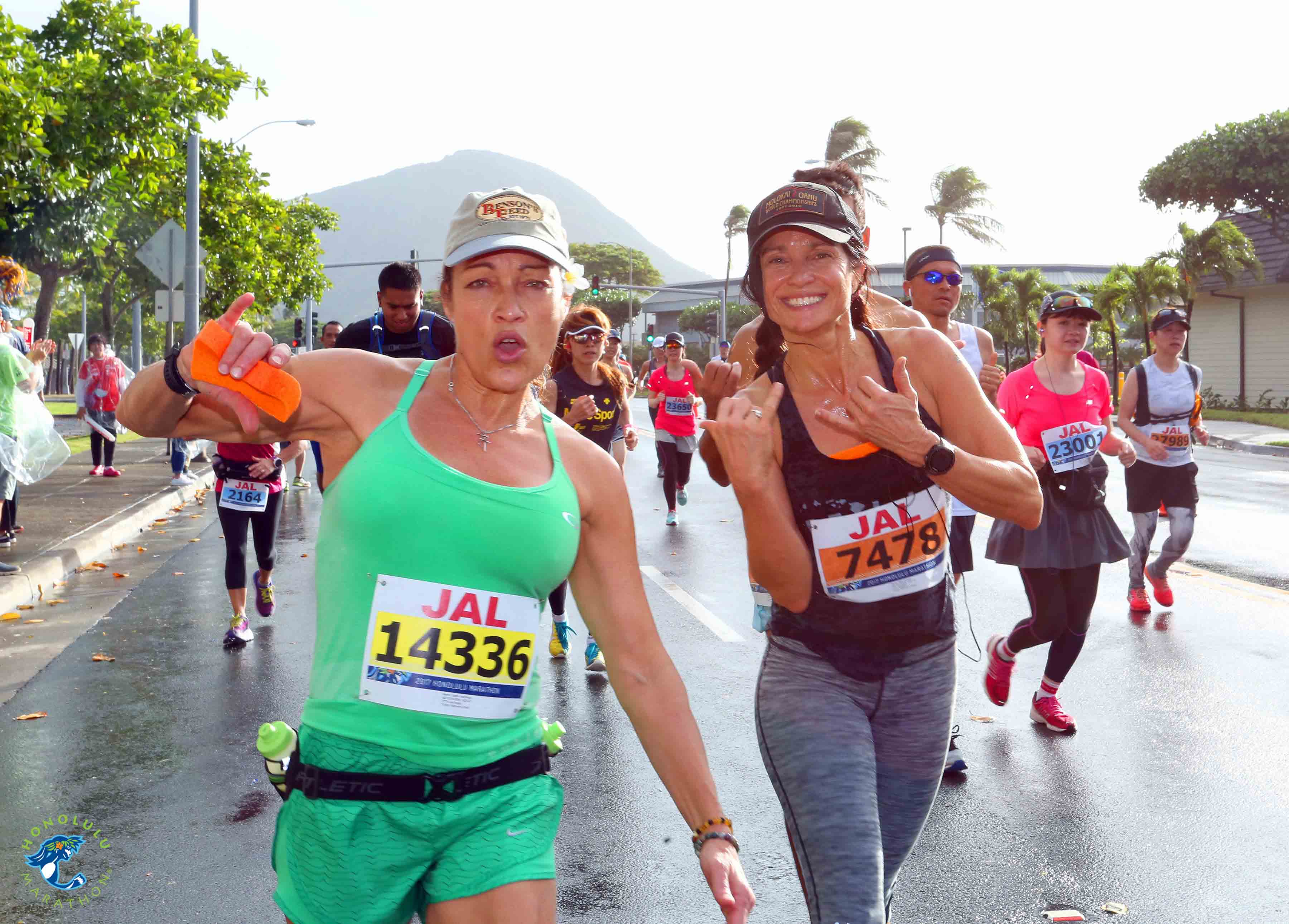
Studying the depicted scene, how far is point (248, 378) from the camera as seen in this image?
2094 mm

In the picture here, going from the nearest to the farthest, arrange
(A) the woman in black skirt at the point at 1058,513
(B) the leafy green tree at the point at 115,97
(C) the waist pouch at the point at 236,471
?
(A) the woman in black skirt at the point at 1058,513 → (C) the waist pouch at the point at 236,471 → (B) the leafy green tree at the point at 115,97

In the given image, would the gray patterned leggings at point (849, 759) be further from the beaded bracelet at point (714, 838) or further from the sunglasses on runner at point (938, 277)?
the sunglasses on runner at point (938, 277)

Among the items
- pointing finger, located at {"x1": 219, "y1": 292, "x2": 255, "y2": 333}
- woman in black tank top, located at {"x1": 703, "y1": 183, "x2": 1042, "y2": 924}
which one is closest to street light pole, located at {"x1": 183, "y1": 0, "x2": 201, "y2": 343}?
woman in black tank top, located at {"x1": 703, "y1": 183, "x2": 1042, "y2": 924}

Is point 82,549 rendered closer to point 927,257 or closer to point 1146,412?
point 927,257

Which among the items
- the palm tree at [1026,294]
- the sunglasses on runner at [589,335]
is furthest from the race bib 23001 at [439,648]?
the palm tree at [1026,294]

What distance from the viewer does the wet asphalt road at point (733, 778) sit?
401cm

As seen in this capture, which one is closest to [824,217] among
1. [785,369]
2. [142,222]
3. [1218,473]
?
[785,369]

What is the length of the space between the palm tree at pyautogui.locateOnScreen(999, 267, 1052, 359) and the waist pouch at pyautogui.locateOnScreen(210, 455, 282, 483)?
50525 millimetres

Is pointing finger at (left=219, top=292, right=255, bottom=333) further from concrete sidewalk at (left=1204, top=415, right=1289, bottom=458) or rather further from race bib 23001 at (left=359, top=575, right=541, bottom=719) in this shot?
concrete sidewalk at (left=1204, top=415, right=1289, bottom=458)

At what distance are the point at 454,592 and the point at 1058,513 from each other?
426 centimetres

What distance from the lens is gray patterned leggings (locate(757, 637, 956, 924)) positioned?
2.60 metres

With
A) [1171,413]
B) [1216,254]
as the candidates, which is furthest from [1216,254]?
[1171,413]

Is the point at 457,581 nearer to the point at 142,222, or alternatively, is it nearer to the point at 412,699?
the point at 412,699

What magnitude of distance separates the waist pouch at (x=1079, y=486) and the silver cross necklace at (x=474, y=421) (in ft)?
13.4
